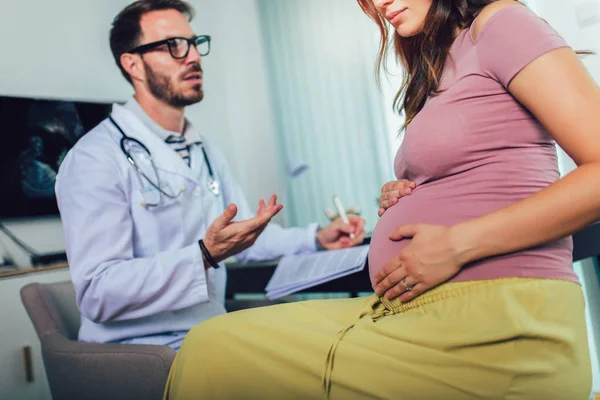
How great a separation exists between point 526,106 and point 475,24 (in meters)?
0.16

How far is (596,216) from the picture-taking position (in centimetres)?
68

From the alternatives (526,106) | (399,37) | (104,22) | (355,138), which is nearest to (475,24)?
(526,106)

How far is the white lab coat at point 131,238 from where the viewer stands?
1177 mm

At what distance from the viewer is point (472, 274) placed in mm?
739

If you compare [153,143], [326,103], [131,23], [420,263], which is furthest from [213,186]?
[326,103]

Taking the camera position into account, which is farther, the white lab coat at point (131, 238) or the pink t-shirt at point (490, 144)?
the white lab coat at point (131, 238)

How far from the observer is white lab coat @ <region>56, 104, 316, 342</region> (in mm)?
1177

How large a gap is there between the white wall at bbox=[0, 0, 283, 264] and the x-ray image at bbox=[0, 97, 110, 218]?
50mm

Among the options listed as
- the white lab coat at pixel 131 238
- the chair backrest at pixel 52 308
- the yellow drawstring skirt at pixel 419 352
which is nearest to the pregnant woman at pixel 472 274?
the yellow drawstring skirt at pixel 419 352

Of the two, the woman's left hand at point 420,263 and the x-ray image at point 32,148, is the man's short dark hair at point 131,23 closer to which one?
the x-ray image at point 32,148

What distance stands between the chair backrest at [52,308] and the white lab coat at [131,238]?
0.07m

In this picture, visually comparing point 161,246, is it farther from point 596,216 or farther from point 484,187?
point 596,216

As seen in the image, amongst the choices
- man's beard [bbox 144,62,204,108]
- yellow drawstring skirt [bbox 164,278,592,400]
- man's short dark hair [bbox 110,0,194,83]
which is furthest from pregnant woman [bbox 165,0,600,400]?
man's short dark hair [bbox 110,0,194,83]

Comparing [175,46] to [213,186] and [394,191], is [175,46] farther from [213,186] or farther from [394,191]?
[394,191]
